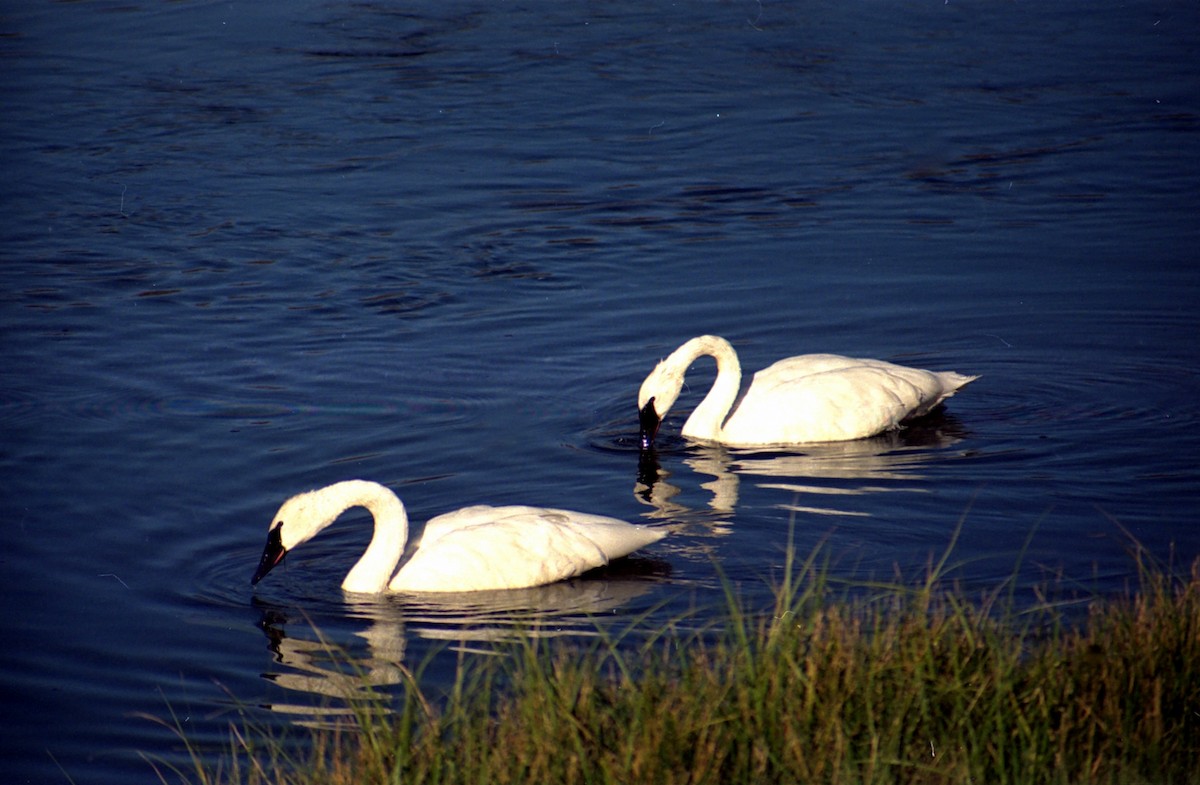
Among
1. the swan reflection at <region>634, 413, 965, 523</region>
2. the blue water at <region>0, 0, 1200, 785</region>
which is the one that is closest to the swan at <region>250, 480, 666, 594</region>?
the blue water at <region>0, 0, 1200, 785</region>

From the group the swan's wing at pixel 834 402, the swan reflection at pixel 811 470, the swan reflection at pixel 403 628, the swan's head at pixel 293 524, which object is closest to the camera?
the swan reflection at pixel 403 628

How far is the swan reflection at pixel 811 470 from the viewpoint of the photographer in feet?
30.6

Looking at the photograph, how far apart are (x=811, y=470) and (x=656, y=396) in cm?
118

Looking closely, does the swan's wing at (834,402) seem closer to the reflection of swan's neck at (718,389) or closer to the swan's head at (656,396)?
the reflection of swan's neck at (718,389)

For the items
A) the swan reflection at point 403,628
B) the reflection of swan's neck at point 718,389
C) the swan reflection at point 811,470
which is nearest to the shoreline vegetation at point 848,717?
the swan reflection at point 403,628

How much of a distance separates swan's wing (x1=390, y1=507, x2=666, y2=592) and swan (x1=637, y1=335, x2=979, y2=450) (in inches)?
97.5

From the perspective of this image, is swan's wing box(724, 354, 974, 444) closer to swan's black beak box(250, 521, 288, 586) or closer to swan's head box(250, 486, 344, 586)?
swan's head box(250, 486, 344, 586)

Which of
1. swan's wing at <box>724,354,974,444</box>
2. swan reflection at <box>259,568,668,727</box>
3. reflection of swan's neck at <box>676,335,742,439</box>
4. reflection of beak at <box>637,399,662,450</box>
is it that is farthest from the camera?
reflection of swan's neck at <box>676,335,742,439</box>

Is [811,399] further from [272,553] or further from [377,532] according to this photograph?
[272,553]

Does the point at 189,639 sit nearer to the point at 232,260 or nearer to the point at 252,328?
the point at 252,328

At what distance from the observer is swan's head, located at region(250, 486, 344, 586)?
807 centimetres

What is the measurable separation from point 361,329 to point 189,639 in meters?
5.75

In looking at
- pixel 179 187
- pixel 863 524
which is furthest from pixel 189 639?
pixel 179 187

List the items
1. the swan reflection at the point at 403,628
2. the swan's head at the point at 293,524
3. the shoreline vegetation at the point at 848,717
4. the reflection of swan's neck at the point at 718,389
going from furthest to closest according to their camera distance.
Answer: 1. the reflection of swan's neck at the point at 718,389
2. the swan's head at the point at 293,524
3. the swan reflection at the point at 403,628
4. the shoreline vegetation at the point at 848,717
